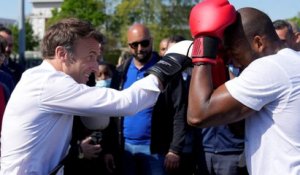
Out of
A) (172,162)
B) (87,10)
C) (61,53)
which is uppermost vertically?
(61,53)

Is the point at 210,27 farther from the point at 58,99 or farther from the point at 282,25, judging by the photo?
the point at 282,25

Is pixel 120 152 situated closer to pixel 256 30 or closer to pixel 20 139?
pixel 20 139

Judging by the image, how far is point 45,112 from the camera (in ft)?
9.18

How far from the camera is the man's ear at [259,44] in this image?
2.52 meters

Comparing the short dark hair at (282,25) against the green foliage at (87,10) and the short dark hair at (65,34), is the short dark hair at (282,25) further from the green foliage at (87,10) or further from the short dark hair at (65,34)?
the green foliage at (87,10)

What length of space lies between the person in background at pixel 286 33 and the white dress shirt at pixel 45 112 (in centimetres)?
243

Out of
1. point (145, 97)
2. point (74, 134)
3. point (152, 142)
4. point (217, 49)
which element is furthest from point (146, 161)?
point (217, 49)

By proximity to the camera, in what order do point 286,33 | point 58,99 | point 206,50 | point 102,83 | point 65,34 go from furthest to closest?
point 102,83
point 286,33
point 65,34
point 58,99
point 206,50

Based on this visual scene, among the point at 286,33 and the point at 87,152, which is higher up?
the point at 286,33

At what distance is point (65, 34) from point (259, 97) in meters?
1.09

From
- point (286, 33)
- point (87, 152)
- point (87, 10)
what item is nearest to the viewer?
point (87, 152)

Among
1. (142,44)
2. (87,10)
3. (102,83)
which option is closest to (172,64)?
(142,44)

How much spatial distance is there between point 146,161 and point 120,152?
Answer: 12.4 inches

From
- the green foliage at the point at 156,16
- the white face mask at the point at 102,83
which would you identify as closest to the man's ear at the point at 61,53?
the white face mask at the point at 102,83
